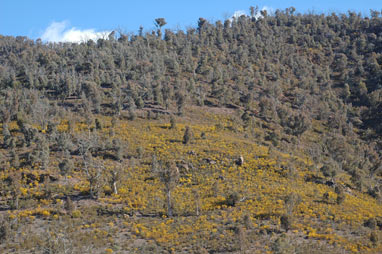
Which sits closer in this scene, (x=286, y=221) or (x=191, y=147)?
(x=286, y=221)

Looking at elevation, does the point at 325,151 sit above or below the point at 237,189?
above

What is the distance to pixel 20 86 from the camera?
96.7m

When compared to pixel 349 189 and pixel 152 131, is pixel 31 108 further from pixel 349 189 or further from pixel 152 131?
pixel 349 189

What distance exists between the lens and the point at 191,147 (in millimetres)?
67812

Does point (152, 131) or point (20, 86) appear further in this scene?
point (20, 86)

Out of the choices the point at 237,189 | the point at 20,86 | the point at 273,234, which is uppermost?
the point at 20,86

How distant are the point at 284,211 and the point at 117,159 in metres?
30.4

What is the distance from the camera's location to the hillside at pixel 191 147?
40312 millimetres

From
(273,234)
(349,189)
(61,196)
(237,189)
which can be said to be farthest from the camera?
(349,189)

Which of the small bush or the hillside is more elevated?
the hillside

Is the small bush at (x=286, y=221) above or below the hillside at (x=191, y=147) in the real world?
below

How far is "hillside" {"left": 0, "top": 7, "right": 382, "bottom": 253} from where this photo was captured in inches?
1587

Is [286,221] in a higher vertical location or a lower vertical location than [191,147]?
lower

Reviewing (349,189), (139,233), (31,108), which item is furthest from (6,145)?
(349,189)
